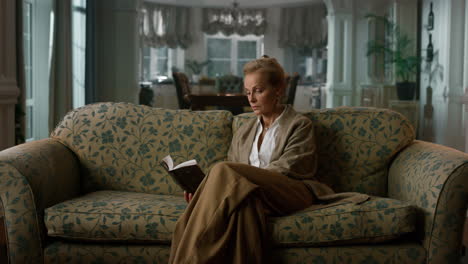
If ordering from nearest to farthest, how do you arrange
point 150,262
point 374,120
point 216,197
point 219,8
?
point 216,197
point 150,262
point 374,120
point 219,8

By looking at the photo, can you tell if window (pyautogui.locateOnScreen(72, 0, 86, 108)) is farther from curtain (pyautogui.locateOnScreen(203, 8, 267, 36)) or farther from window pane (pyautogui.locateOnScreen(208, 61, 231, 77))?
window pane (pyautogui.locateOnScreen(208, 61, 231, 77))

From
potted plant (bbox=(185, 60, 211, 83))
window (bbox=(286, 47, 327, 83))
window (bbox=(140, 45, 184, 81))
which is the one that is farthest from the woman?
window (bbox=(286, 47, 327, 83))

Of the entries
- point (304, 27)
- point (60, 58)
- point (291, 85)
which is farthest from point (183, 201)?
point (304, 27)

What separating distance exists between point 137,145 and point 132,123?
0.12 meters

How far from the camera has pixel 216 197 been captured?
6.53 feet

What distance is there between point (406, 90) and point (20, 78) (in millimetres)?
5343

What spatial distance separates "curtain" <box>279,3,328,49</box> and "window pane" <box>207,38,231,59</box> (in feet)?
4.45

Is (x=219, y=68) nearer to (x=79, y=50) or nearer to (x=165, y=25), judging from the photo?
(x=165, y=25)

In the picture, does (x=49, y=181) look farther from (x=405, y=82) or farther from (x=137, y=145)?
(x=405, y=82)

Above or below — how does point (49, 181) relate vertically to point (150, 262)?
above

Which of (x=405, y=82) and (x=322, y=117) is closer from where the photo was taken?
(x=322, y=117)

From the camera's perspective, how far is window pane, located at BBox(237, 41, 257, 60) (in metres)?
13.3

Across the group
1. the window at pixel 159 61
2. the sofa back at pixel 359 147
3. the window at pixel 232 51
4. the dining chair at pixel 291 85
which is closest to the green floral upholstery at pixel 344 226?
the sofa back at pixel 359 147

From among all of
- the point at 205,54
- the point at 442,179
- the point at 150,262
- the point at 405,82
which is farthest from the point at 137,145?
the point at 205,54
